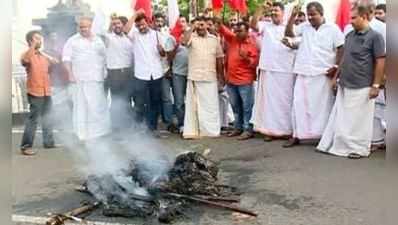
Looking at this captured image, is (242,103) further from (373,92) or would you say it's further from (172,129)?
(373,92)

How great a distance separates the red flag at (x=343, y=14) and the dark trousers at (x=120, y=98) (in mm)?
836

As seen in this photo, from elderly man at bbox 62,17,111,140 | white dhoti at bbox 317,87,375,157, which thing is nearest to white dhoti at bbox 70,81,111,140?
elderly man at bbox 62,17,111,140

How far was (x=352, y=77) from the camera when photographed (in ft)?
6.63

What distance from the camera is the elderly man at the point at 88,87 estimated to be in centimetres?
213

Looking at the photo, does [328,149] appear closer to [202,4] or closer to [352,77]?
[352,77]

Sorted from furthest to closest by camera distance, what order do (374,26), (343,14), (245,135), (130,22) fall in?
(245,135), (130,22), (343,14), (374,26)

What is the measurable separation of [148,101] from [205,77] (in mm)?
248

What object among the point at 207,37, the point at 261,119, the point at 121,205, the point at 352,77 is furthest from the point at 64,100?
the point at 352,77

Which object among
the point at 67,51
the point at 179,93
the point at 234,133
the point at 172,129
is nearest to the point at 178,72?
the point at 179,93

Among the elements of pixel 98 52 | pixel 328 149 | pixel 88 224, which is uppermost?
pixel 98 52

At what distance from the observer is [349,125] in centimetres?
198

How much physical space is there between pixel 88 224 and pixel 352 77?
111 cm

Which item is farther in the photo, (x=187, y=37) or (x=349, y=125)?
(x=187, y=37)

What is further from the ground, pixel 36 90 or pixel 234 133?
pixel 36 90
